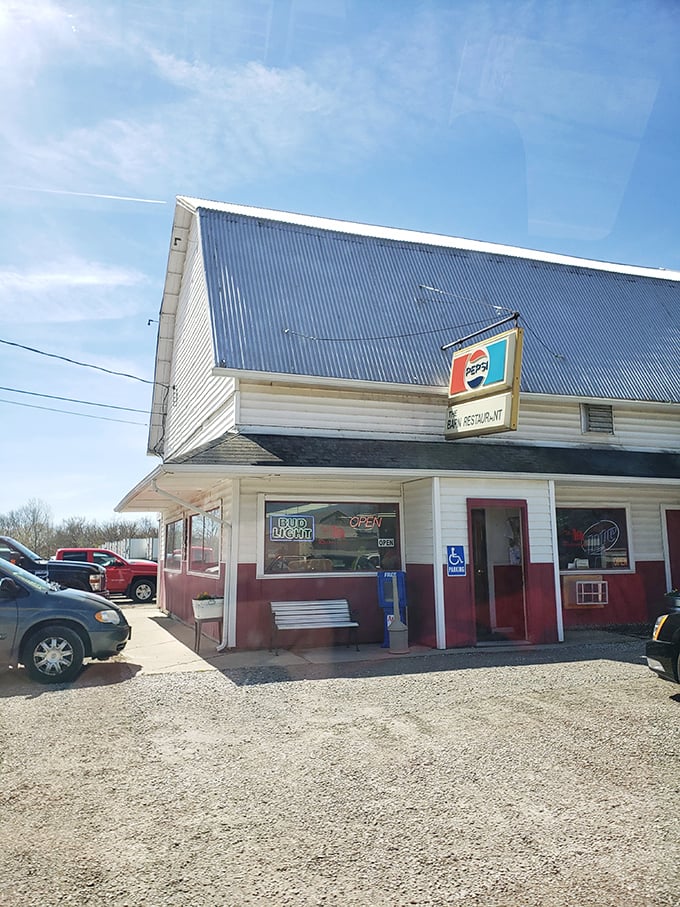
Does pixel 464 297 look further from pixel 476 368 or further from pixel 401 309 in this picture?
pixel 476 368

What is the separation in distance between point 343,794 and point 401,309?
10.9 m

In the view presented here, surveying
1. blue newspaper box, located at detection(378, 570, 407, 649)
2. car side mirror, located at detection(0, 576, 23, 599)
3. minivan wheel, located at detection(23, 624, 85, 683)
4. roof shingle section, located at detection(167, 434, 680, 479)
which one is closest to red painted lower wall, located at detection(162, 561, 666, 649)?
blue newspaper box, located at detection(378, 570, 407, 649)

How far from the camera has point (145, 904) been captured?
343 centimetres

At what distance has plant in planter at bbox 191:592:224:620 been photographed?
10.8 metres

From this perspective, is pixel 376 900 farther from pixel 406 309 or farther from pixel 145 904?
pixel 406 309

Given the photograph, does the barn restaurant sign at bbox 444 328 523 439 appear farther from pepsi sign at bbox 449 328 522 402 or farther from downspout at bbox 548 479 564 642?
downspout at bbox 548 479 564 642

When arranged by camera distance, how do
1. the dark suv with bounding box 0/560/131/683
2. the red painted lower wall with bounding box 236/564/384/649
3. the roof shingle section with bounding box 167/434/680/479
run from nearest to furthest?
1. the dark suv with bounding box 0/560/131/683
2. the roof shingle section with bounding box 167/434/680/479
3. the red painted lower wall with bounding box 236/564/384/649

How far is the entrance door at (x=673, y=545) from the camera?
564 inches

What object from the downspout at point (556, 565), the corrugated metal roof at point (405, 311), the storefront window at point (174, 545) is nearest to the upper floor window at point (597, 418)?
the corrugated metal roof at point (405, 311)

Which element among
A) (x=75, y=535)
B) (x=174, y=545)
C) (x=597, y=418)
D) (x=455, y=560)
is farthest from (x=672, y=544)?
(x=75, y=535)

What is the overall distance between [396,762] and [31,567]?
11584 mm

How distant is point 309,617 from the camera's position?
11.0 meters

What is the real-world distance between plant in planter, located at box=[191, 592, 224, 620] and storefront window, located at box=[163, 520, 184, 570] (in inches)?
212

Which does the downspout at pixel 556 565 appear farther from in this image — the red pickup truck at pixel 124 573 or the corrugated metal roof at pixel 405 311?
the red pickup truck at pixel 124 573
